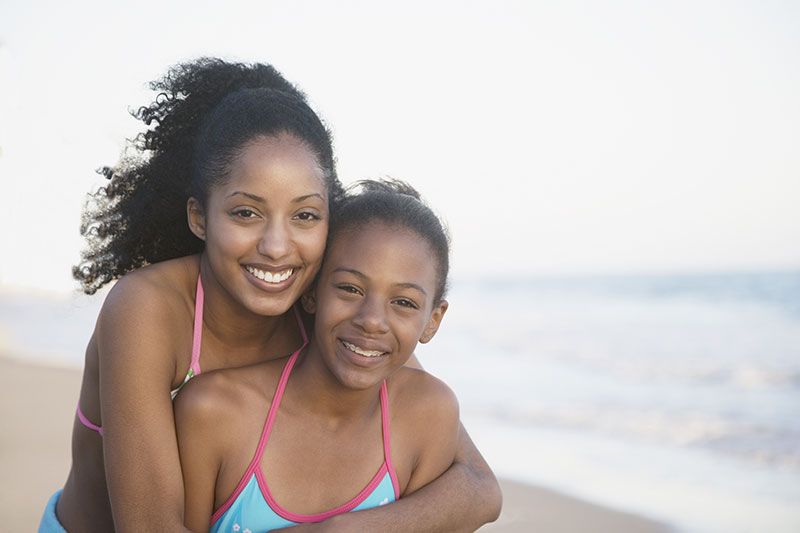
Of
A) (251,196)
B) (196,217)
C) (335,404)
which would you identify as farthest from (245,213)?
(335,404)

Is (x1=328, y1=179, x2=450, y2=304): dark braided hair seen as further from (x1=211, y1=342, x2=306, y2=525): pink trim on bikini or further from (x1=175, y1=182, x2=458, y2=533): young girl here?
(x1=211, y1=342, x2=306, y2=525): pink trim on bikini

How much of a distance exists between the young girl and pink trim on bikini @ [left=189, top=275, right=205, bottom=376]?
20 cm

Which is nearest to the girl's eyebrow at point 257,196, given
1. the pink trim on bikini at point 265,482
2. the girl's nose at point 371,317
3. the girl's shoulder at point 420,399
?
the girl's nose at point 371,317

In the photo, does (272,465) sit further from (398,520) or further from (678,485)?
(678,485)

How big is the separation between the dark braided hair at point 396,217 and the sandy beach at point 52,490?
215 cm

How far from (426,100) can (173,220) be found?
17.7 meters

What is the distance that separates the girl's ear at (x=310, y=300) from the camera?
2.81 metres

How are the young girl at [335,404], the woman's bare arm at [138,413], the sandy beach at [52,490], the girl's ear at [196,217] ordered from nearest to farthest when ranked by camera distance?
the woman's bare arm at [138,413] < the young girl at [335,404] < the girl's ear at [196,217] < the sandy beach at [52,490]

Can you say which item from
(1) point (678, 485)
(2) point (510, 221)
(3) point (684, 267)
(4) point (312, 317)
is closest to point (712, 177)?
(3) point (684, 267)

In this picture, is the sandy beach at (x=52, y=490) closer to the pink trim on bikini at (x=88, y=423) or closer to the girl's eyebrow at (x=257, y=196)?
the pink trim on bikini at (x=88, y=423)

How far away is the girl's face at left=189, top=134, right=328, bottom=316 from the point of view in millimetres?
2607

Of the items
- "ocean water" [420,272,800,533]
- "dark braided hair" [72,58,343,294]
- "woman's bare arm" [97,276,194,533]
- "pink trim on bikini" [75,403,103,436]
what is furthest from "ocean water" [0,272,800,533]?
"woman's bare arm" [97,276,194,533]

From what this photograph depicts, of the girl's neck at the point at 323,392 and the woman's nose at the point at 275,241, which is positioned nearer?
the woman's nose at the point at 275,241

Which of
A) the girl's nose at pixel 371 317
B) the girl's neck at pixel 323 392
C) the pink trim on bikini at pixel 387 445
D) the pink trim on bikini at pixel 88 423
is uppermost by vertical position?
the girl's nose at pixel 371 317
